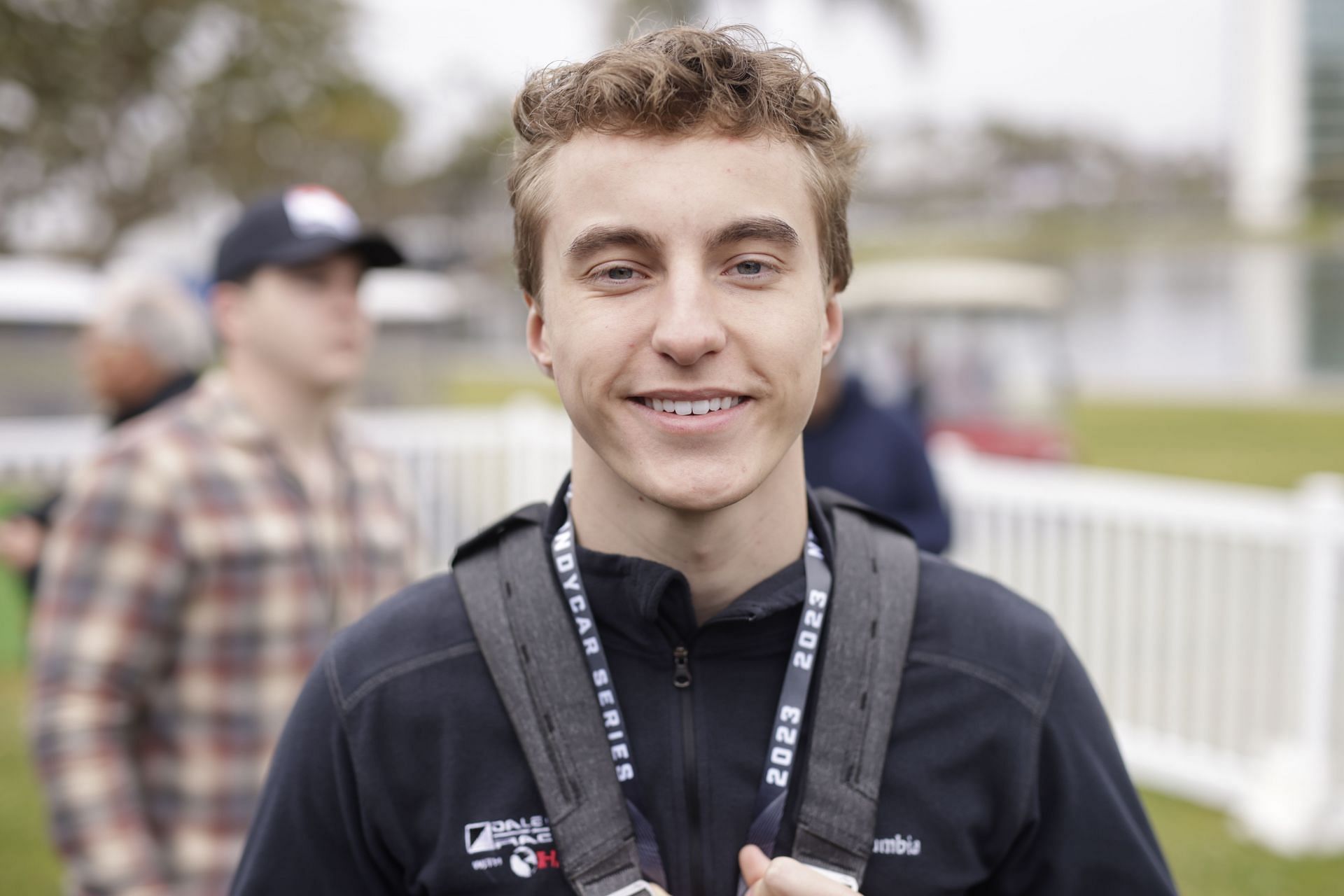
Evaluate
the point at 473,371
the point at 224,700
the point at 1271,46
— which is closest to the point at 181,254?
the point at 473,371

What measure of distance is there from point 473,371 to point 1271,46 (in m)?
50.0

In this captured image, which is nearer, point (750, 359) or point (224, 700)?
point (750, 359)

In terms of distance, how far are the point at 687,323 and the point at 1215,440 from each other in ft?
77.8

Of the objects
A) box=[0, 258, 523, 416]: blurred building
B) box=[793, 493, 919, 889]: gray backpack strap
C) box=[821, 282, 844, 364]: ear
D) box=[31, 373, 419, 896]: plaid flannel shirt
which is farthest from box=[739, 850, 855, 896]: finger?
box=[0, 258, 523, 416]: blurred building

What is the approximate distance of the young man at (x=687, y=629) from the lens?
1.49 meters

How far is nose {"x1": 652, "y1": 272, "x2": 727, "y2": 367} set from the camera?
4.78ft

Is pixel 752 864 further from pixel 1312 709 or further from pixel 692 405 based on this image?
pixel 1312 709

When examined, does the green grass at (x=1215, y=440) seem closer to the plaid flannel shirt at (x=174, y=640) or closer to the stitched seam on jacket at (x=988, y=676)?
the plaid flannel shirt at (x=174, y=640)

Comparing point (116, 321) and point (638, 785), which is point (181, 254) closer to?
point (116, 321)

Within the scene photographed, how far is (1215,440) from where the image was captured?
75.1 ft

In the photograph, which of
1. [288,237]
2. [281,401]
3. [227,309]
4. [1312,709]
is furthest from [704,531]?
[1312,709]

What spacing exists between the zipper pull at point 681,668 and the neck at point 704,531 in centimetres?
5

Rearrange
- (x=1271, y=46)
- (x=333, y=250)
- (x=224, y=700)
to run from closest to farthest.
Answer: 1. (x=224, y=700)
2. (x=333, y=250)
3. (x=1271, y=46)

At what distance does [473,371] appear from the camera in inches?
1640
